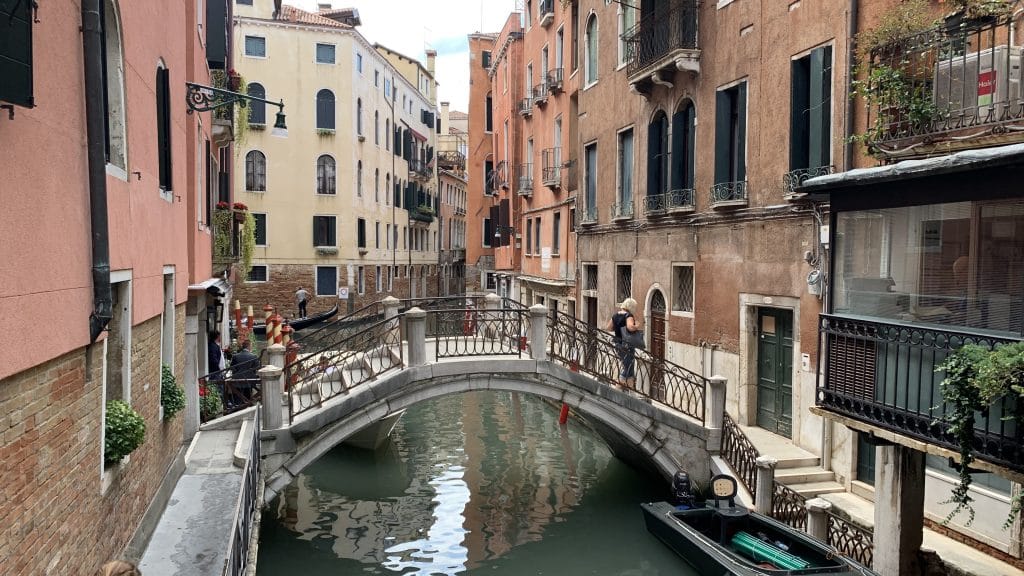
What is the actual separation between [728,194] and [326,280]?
2400 centimetres

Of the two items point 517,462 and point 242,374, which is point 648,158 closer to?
point 517,462

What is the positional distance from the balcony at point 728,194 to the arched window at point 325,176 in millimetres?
23434

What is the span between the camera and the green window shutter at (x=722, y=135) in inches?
502

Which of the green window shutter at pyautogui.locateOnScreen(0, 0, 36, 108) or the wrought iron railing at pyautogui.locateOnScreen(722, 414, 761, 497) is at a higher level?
the green window shutter at pyautogui.locateOnScreen(0, 0, 36, 108)

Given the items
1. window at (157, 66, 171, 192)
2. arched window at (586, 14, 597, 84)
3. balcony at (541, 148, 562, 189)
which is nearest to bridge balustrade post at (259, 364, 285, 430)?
window at (157, 66, 171, 192)

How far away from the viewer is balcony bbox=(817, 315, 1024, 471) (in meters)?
6.02

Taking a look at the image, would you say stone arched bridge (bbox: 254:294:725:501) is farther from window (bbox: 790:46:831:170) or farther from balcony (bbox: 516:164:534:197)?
balcony (bbox: 516:164:534:197)

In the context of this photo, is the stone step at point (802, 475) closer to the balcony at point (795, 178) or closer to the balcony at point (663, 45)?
the balcony at point (795, 178)

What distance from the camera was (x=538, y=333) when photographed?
11.5 meters

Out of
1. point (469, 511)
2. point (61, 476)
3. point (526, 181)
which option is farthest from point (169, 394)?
point (526, 181)

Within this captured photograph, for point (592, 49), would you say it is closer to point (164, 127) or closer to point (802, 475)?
point (802, 475)

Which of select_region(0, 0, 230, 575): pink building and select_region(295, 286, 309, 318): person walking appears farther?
select_region(295, 286, 309, 318): person walking

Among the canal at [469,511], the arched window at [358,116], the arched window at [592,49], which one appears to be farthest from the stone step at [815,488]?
the arched window at [358,116]

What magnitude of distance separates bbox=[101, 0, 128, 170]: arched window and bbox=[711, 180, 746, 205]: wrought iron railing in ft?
28.4
